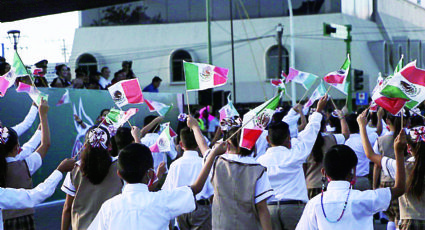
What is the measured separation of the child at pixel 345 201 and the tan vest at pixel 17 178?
2.79m

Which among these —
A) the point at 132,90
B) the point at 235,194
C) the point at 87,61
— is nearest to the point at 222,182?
the point at 235,194

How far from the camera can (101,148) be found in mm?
5547

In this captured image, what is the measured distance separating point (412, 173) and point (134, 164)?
254 centimetres

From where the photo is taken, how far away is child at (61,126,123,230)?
553 cm

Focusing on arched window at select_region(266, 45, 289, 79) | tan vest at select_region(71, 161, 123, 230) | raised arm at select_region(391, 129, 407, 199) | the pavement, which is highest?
raised arm at select_region(391, 129, 407, 199)

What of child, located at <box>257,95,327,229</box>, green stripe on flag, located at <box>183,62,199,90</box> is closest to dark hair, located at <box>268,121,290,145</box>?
child, located at <box>257,95,327,229</box>

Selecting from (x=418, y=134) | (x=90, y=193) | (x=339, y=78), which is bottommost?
(x=90, y=193)

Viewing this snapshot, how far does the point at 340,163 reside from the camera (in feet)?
15.1

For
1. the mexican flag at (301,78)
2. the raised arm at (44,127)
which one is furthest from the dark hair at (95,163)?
the mexican flag at (301,78)

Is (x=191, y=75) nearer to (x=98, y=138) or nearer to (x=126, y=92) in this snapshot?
(x=98, y=138)

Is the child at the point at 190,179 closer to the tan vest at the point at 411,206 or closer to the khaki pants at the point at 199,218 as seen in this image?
the khaki pants at the point at 199,218

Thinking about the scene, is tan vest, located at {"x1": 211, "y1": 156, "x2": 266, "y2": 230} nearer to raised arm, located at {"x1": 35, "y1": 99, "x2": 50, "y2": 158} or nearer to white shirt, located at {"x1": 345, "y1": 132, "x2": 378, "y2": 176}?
raised arm, located at {"x1": 35, "y1": 99, "x2": 50, "y2": 158}

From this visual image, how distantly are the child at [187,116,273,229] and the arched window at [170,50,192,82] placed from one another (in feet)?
117

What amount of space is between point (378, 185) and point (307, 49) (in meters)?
31.9
